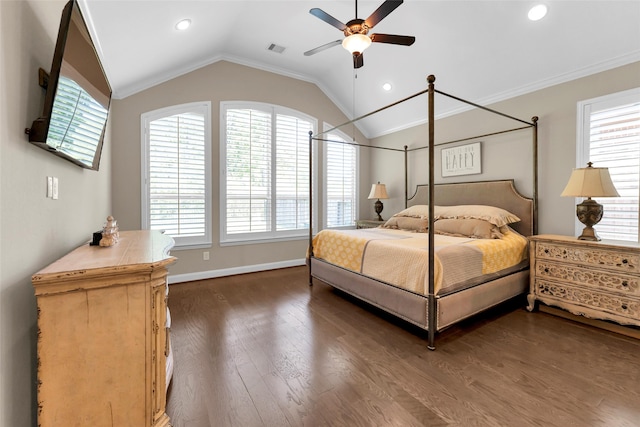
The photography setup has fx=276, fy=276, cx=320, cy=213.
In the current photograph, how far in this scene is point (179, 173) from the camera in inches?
152

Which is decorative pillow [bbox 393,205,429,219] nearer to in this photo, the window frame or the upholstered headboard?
the upholstered headboard

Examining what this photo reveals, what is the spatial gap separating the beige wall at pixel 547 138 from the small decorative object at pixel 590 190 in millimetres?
502

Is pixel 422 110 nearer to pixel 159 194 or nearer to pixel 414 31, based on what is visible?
pixel 414 31

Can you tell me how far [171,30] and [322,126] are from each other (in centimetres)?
283

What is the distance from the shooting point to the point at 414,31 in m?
3.44

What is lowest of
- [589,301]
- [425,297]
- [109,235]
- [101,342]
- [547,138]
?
[589,301]

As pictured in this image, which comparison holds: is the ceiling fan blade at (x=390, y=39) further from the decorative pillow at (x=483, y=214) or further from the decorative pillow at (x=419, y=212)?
the decorative pillow at (x=419, y=212)

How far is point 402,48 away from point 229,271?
13.2 ft

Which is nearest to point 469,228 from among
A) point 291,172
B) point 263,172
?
point 291,172

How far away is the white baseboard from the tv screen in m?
2.39

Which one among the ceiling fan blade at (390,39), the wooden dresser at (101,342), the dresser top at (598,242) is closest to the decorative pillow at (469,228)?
the dresser top at (598,242)

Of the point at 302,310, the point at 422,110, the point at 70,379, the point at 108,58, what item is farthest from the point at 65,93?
the point at 422,110

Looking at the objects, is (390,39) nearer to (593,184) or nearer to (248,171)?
(593,184)

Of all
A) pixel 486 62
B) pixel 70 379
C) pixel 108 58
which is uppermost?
pixel 486 62
